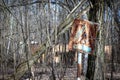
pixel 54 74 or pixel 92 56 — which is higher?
pixel 92 56

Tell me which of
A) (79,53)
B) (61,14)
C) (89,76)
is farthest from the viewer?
(61,14)

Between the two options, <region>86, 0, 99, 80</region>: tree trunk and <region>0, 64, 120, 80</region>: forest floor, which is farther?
<region>0, 64, 120, 80</region>: forest floor

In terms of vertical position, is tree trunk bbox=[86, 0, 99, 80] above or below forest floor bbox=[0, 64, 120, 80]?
above

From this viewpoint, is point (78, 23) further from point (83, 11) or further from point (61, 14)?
point (61, 14)

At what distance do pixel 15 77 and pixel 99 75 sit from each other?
1.62m

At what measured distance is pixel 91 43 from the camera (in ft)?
17.3

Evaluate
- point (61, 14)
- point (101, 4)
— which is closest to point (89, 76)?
point (101, 4)

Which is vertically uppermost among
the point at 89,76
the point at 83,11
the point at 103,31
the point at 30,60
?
the point at 83,11

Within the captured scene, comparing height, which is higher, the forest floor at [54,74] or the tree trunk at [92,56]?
the tree trunk at [92,56]

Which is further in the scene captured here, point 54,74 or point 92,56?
point 92,56

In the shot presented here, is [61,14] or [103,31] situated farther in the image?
[61,14]

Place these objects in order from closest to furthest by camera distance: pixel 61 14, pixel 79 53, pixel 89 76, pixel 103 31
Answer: pixel 79 53 < pixel 103 31 < pixel 89 76 < pixel 61 14

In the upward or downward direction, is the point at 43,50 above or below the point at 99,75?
above

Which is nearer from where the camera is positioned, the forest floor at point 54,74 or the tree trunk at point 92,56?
the tree trunk at point 92,56
